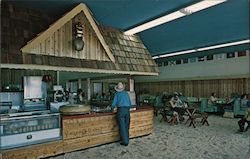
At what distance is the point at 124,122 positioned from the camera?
5.50 meters

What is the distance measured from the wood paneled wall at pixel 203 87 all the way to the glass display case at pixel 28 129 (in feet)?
32.5

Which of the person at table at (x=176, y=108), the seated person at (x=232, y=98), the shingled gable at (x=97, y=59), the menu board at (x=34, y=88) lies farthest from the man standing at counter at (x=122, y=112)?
the seated person at (x=232, y=98)

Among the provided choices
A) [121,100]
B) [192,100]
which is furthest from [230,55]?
[121,100]

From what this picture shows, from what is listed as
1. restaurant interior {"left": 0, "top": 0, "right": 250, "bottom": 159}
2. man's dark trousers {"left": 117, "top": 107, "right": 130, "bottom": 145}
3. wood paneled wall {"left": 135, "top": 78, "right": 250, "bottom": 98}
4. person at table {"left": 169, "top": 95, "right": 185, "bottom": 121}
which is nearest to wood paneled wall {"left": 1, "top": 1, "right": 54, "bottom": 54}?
restaurant interior {"left": 0, "top": 0, "right": 250, "bottom": 159}

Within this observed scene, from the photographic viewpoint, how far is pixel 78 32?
511 cm

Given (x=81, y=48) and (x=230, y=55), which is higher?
(x=230, y=55)

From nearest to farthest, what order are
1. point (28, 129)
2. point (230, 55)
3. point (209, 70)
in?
1. point (28, 129)
2. point (230, 55)
3. point (209, 70)

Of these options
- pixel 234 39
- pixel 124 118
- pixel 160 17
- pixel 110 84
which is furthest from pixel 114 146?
pixel 110 84

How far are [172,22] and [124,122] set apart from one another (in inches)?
120

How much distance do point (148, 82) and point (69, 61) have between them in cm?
1249

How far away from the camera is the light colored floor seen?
15.0 feet

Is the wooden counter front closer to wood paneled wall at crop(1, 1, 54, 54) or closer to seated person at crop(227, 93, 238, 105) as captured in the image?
wood paneled wall at crop(1, 1, 54, 54)

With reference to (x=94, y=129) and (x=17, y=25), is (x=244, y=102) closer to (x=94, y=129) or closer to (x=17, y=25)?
(x=94, y=129)

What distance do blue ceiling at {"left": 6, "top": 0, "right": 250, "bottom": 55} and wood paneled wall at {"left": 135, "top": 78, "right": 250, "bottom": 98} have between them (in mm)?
4025
